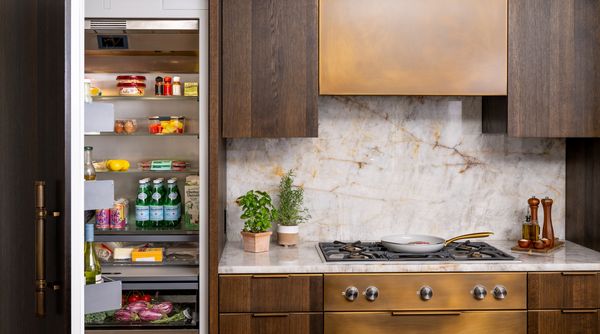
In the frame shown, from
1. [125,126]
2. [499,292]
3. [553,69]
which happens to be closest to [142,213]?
[125,126]

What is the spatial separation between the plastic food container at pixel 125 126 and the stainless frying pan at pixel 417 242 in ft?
4.31

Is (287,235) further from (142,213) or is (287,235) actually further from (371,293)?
(142,213)

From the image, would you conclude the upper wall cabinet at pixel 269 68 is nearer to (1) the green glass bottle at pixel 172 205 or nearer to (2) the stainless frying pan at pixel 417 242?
(1) the green glass bottle at pixel 172 205

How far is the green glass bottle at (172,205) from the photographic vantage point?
9.95ft

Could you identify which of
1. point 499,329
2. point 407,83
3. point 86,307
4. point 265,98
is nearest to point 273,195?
point 265,98

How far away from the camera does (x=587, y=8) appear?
2957 millimetres

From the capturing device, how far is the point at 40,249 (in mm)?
1532

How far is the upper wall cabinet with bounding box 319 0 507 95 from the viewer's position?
292 centimetres

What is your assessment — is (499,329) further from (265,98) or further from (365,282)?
(265,98)

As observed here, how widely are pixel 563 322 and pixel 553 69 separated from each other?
1.14 meters

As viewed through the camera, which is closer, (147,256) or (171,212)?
(147,256)

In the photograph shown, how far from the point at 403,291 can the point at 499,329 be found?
45 cm

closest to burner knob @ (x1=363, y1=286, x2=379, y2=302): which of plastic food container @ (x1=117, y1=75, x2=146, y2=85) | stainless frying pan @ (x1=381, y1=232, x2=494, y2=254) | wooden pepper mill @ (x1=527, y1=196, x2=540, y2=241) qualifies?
stainless frying pan @ (x1=381, y1=232, x2=494, y2=254)

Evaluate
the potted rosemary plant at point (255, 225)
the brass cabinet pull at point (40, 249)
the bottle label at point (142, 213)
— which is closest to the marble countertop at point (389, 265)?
→ the potted rosemary plant at point (255, 225)
